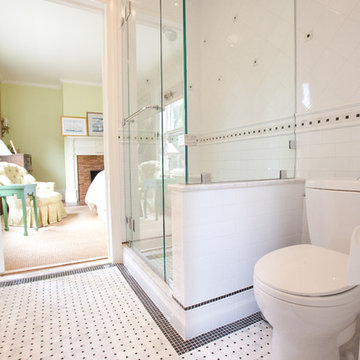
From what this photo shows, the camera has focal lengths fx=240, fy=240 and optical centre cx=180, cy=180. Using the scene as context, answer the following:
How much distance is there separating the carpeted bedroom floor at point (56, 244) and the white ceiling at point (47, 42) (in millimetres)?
2245

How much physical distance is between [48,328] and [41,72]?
4.98 m

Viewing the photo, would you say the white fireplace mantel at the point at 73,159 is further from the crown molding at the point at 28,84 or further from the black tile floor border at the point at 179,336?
the black tile floor border at the point at 179,336

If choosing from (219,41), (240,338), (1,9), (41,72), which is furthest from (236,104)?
(41,72)

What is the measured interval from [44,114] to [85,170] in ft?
5.13

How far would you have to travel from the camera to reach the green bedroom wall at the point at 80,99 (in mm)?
5262

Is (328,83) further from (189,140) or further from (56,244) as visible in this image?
(56,244)

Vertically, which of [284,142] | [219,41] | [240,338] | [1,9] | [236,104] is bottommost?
[240,338]

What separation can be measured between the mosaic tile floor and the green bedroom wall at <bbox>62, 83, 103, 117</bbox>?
4.48 metres

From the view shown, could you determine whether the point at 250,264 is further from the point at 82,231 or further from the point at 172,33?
the point at 82,231

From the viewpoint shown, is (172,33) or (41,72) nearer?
(172,33)

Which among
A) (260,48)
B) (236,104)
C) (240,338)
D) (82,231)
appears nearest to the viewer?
(240,338)

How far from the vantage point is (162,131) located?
1552 mm

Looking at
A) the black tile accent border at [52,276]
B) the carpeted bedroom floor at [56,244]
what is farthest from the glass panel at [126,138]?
the carpeted bedroom floor at [56,244]

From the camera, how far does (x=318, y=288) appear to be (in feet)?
2.56
